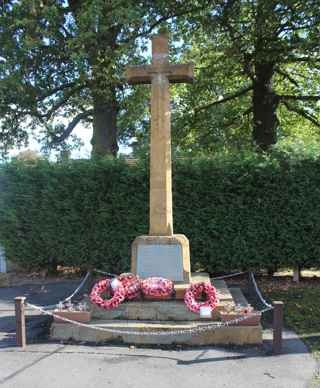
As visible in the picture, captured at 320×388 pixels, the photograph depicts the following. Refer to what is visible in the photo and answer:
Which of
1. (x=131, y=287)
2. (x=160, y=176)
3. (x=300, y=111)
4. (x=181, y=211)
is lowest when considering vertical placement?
(x=131, y=287)

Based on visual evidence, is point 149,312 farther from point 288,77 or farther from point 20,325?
point 288,77

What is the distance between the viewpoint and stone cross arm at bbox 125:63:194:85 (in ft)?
27.5

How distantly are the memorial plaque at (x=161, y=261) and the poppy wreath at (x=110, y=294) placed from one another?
2.59 ft

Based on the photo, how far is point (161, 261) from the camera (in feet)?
26.4

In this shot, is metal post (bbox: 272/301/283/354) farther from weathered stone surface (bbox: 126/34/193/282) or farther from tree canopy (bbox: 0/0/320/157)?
tree canopy (bbox: 0/0/320/157)

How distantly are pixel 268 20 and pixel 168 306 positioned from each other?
997 cm

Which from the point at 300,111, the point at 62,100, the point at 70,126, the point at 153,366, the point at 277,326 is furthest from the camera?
the point at 300,111

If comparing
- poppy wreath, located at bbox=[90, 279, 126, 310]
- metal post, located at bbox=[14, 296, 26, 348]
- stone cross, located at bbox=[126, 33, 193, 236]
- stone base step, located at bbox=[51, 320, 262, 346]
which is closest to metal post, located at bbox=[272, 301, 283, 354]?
stone base step, located at bbox=[51, 320, 262, 346]

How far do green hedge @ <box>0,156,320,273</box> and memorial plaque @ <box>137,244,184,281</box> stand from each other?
296 cm

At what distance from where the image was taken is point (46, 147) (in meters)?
17.9

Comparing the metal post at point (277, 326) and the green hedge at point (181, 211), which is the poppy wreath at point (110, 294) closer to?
the metal post at point (277, 326)

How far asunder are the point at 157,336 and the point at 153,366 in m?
0.97

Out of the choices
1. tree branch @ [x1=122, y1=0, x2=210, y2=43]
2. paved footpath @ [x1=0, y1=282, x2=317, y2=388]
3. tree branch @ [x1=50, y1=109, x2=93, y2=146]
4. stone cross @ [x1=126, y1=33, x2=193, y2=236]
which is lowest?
paved footpath @ [x1=0, y1=282, x2=317, y2=388]

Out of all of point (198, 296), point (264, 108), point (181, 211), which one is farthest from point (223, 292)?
point (264, 108)
